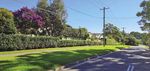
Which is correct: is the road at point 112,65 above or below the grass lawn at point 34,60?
below

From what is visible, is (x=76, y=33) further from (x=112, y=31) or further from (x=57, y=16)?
(x=57, y=16)

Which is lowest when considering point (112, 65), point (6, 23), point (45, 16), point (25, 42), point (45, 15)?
point (112, 65)

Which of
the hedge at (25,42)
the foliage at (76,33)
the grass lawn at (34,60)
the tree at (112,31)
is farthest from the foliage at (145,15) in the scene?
the tree at (112,31)

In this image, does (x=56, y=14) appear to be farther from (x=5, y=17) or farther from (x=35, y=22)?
(x=5, y=17)

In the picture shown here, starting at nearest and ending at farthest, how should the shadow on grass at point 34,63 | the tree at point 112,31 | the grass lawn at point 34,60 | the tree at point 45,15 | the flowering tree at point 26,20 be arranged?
the shadow on grass at point 34,63, the grass lawn at point 34,60, the flowering tree at point 26,20, the tree at point 45,15, the tree at point 112,31

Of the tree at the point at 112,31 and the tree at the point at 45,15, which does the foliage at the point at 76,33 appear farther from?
the tree at the point at 45,15

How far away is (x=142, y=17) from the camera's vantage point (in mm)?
61562

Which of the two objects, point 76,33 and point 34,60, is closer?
point 34,60

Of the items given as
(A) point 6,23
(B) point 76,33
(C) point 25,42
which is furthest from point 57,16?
(C) point 25,42

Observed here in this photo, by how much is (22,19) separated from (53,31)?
21328mm

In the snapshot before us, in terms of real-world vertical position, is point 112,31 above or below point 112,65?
above

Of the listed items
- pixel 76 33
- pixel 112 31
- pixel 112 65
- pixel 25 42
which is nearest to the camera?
→ pixel 112 65

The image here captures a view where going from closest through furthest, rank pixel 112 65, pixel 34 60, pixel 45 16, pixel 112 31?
pixel 34 60 → pixel 112 65 → pixel 45 16 → pixel 112 31

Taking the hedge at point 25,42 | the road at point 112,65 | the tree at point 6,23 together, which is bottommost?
the road at point 112,65
